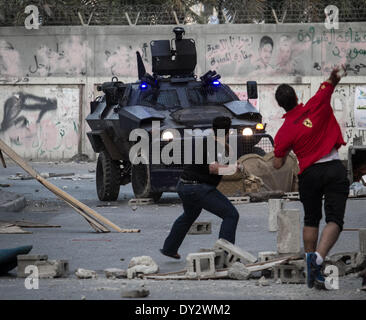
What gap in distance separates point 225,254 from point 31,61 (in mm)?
23495

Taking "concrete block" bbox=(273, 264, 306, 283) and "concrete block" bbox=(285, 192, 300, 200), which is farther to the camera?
"concrete block" bbox=(285, 192, 300, 200)

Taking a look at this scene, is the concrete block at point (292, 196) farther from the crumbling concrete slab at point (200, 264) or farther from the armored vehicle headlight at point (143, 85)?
the crumbling concrete slab at point (200, 264)

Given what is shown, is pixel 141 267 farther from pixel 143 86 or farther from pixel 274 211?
pixel 143 86

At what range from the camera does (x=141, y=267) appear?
30.8 feet

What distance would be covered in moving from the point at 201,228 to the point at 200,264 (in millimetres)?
3736

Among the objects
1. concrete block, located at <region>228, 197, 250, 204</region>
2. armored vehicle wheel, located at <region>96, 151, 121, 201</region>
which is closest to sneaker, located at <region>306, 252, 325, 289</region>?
concrete block, located at <region>228, 197, 250, 204</region>

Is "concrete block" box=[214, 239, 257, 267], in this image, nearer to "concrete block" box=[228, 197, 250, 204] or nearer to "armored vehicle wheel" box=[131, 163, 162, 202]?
"concrete block" box=[228, 197, 250, 204]

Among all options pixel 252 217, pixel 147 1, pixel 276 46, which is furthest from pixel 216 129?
pixel 147 1

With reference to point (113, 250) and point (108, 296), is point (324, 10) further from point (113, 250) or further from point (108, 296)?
point (108, 296)

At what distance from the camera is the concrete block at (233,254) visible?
9.32m

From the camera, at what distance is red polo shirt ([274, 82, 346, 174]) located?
27.5 ft

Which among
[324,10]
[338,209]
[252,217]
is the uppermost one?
[324,10]

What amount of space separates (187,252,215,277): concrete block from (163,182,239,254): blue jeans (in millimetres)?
688

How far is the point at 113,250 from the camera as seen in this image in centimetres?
1145
